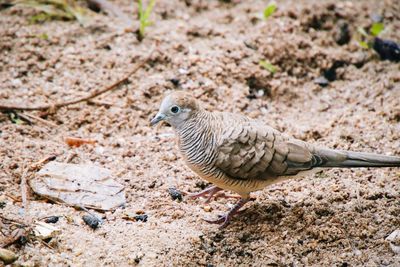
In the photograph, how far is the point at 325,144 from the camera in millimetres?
5281

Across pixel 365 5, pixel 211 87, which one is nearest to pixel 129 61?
pixel 211 87

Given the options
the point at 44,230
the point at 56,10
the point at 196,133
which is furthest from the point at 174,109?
the point at 56,10

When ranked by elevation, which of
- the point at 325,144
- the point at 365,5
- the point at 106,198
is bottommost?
the point at 106,198

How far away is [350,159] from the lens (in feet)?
14.4

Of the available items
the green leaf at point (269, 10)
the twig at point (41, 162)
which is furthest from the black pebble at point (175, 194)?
the green leaf at point (269, 10)

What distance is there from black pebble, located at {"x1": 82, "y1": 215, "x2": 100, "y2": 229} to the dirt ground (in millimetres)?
39

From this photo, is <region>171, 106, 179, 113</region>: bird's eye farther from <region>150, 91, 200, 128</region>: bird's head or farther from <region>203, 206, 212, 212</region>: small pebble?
<region>203, 206, 212, 212</region>: small pebble

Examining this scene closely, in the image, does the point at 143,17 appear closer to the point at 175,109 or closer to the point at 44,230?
the point at 175,109

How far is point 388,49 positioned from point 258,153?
9.81 feet

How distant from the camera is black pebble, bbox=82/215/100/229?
168 inches

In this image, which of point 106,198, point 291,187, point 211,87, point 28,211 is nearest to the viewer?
point 28,211

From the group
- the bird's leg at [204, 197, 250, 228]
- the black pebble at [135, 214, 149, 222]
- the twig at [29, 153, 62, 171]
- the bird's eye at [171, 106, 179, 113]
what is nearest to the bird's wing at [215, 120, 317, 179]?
the bird's leg at [204, 197, 250, 228]

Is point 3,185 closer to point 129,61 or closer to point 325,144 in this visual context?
point 129,61

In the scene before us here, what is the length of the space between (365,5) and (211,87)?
2801 mm
